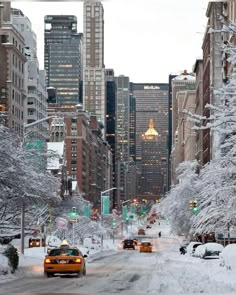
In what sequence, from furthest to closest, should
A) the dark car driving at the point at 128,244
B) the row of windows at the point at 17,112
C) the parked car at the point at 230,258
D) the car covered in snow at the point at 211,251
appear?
the row of windows at the point at 17,112 < the dark car driving at the point at 128,244 < the car covered in snow at the point at 211,251 < the parked car at the point at 230,258

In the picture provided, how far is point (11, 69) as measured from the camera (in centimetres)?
13225

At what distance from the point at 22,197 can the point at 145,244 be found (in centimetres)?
5101

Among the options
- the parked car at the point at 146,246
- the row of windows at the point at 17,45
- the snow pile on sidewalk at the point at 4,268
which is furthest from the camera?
the row of windows at the point at 17,45

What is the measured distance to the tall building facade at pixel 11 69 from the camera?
129m

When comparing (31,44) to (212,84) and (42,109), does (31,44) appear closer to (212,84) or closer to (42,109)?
(42,109)

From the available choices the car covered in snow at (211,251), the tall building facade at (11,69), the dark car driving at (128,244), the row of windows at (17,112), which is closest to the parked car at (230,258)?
the car covered in snow at (211,251)

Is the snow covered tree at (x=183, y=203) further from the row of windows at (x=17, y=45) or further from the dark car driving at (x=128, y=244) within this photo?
the row of windows at (x=17, y=45)

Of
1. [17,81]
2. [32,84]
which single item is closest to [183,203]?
[17,81]

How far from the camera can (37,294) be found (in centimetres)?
2117

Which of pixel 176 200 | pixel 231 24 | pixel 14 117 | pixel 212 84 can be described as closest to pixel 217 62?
pixel 212 84

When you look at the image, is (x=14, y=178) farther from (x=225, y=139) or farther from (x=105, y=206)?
(x=105, y=206)

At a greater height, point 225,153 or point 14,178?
point 225,153

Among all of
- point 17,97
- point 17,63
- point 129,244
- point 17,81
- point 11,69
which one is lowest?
point 129,244

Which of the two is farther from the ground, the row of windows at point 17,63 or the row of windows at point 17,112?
the row of windows at point 17,63
